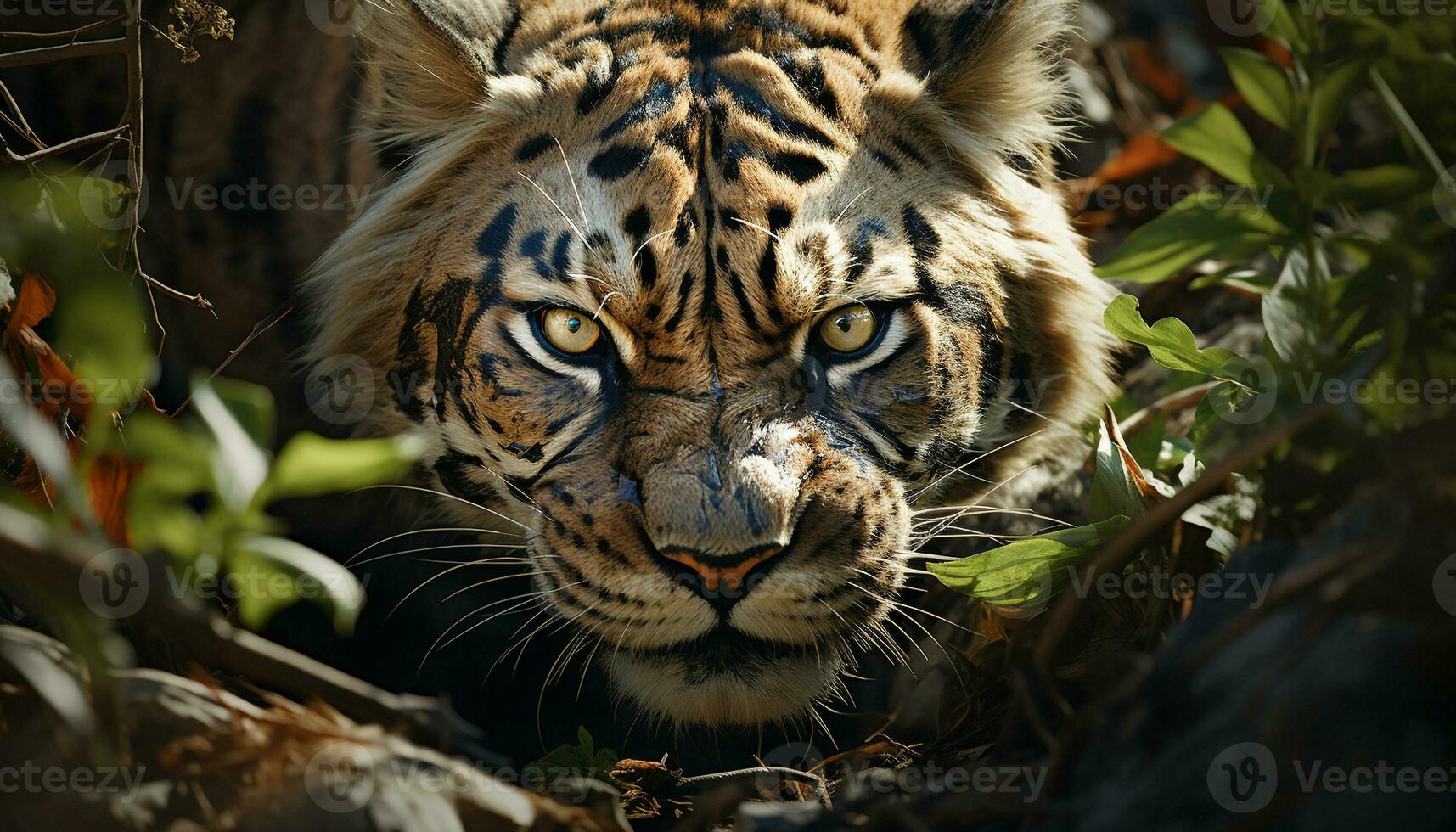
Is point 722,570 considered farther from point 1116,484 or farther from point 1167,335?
point 1167,335

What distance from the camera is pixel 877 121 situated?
2727 mm

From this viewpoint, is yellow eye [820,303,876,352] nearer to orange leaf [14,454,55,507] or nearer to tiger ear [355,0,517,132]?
tiger ear [355,0,517,132]

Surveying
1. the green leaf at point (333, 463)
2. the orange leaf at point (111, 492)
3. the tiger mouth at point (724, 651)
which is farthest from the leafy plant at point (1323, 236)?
the orange leaf at point (111, 492)

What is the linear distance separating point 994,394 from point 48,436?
6.88ft

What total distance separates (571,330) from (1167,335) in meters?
1.24

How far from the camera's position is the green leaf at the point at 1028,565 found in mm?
1922

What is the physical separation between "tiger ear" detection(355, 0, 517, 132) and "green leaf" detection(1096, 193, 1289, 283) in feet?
5.57

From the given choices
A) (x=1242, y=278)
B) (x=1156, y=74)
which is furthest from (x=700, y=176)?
(x=1156, y=74)

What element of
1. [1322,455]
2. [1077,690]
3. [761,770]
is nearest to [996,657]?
[1077,690]

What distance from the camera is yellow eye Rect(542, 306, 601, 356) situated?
2.46 meters

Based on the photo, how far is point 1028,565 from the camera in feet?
6.37

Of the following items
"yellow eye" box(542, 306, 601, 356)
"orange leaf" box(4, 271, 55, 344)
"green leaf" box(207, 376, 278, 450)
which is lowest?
"yellow eye" box(542, 306, 601, 356)

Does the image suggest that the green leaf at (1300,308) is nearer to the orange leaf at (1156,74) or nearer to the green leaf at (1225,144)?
the green leaf at (1225,144)

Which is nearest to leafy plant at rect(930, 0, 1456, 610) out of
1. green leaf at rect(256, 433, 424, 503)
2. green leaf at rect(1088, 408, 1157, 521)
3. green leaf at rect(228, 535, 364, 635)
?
green leaf at rect(1088, 408, 1157, 521)
